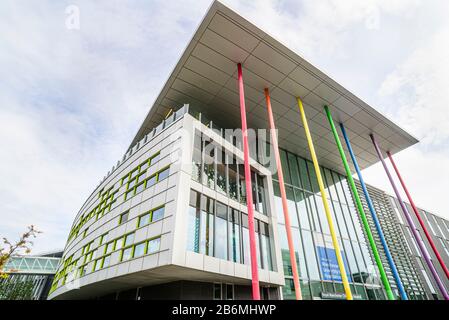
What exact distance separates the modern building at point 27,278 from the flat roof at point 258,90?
3305 cm

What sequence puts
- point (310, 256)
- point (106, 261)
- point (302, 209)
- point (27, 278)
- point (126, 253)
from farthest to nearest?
point (27, 278) < point (302, 209) < point (310, 256) < point (106, 261) < point (126, 253)

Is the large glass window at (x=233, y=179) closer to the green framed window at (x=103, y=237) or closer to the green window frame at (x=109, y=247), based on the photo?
the green window frame at (x=109, y=247)

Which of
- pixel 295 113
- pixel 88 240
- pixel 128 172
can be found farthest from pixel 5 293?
pixel 295 113

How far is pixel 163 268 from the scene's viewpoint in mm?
8812

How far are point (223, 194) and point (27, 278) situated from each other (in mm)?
50739

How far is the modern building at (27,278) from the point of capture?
36.1 meters

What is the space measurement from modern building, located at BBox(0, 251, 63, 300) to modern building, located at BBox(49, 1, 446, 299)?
27985 millimetres

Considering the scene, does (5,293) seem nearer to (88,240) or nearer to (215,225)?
(88,240)

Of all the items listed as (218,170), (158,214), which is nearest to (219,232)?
(158,214)

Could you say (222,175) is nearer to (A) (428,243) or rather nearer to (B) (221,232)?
(B) (221,232)

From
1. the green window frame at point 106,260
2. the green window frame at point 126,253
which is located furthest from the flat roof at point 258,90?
the green window frame at point 106,260

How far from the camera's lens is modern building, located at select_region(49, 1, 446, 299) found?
33.0ft

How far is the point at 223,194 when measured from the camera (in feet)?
40.1

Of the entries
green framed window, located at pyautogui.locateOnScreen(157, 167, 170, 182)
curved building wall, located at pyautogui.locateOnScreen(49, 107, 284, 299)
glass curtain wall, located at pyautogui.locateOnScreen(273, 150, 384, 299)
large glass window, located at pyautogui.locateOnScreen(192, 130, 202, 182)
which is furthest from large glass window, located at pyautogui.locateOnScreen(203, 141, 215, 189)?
glass curtain wall, located at pyautogui.locateOnScreen(273, 150, 384, 299)
